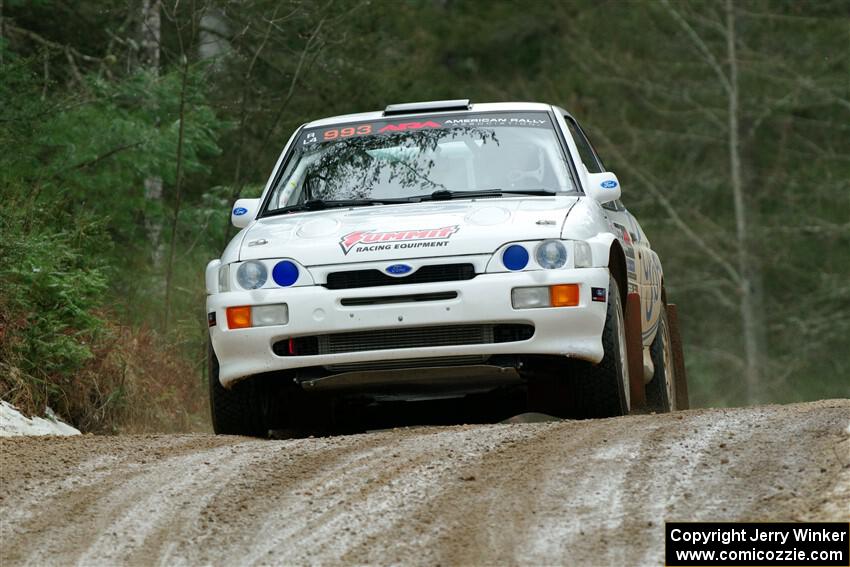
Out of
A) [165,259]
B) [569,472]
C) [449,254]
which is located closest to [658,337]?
[449,254]

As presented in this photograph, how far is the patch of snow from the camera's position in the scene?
29.1ft

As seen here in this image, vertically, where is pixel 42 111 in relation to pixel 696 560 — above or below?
above

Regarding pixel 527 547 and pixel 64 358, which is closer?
pixel 527 547

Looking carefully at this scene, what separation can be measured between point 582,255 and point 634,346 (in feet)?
3.53

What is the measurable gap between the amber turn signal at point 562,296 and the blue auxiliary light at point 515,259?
0.60ft

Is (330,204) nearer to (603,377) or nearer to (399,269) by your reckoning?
(399,269)

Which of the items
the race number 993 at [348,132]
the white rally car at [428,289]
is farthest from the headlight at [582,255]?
the race number 993 at [348,132]

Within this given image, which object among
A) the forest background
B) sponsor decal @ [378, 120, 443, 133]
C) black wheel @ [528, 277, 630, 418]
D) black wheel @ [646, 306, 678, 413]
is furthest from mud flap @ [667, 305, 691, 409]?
the forest background

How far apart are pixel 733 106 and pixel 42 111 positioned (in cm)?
2177

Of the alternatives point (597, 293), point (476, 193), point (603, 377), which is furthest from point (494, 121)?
point (603, 377)

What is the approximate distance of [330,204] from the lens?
28.7 ft

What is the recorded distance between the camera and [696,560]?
4820mm

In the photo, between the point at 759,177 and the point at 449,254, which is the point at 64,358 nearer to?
the point at 449,254

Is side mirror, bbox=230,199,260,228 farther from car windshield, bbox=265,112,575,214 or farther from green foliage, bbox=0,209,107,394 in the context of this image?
green foliage, bbox=0,209,107,394
